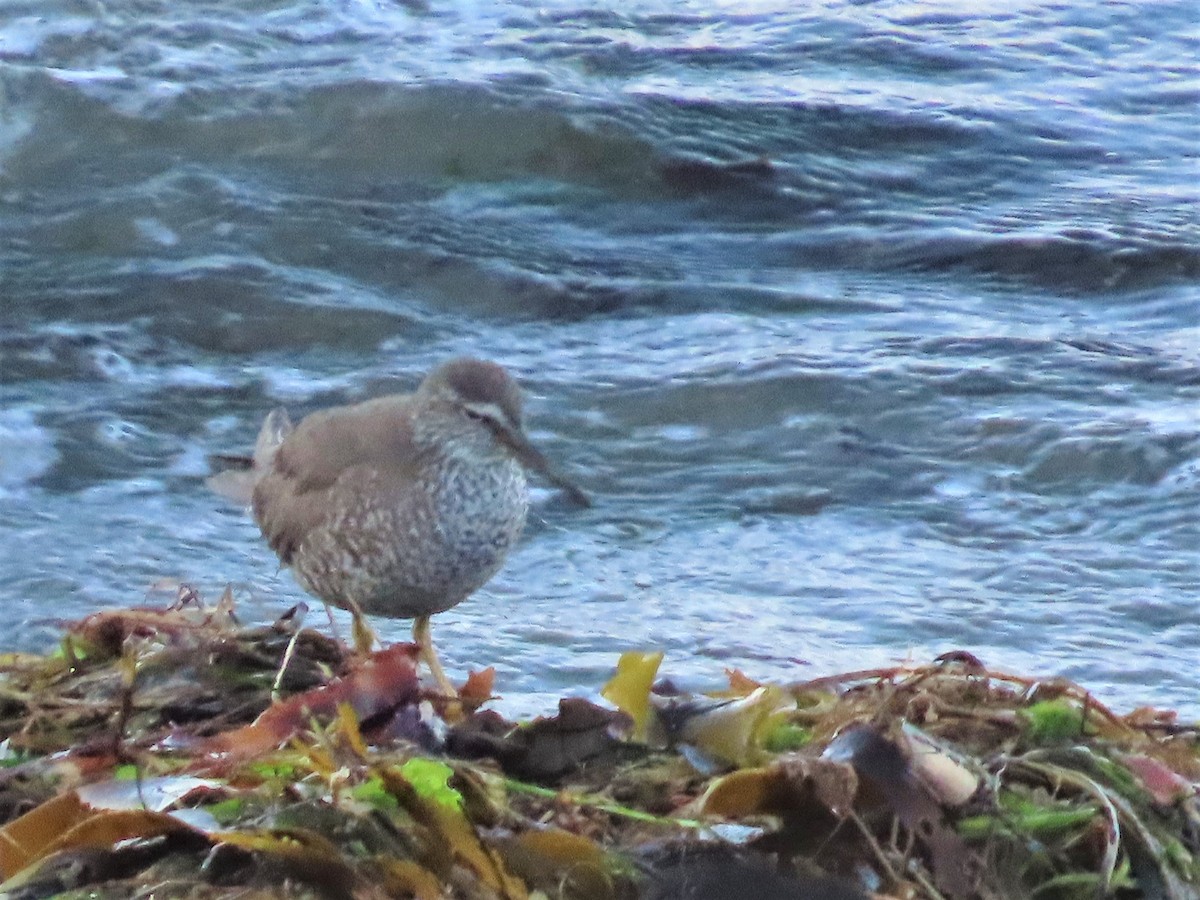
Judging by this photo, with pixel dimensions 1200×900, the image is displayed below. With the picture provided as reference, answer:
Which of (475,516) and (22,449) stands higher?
(475,516)

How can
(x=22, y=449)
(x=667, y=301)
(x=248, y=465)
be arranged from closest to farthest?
1. (x=248, y=465)
2. (x=22, y=449)
3. (x=667, y=301)

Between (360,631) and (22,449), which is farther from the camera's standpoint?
(22,449)

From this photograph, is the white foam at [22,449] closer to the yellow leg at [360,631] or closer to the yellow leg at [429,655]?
the yellow leg at [360,631]

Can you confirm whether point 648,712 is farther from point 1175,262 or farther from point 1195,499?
point 1175,262

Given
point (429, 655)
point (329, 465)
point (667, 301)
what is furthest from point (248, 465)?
point (667, 301)

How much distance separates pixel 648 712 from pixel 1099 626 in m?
2.36

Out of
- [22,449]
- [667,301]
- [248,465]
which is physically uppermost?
[248,465]

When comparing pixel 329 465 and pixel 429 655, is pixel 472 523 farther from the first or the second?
pixel 329 465

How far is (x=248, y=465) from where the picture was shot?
5461 mm

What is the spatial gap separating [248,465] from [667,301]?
105 inches

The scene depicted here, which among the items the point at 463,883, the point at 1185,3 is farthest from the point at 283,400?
the point at 1185,3

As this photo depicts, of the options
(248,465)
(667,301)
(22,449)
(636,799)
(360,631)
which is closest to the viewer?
(636,799)

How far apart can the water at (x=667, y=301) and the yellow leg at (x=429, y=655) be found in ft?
1.01

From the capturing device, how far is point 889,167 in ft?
29.3
